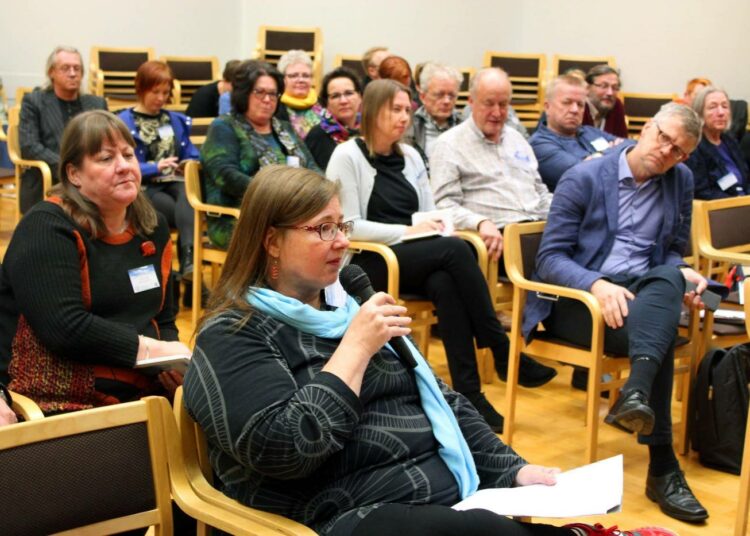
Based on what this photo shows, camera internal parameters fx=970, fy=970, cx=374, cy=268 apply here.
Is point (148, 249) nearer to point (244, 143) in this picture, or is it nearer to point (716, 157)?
point (244, 143)

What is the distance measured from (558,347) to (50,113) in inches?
148

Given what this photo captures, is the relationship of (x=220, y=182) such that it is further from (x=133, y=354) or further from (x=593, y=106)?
(x=593, y=106)

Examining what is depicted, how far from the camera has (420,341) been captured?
4109 mm

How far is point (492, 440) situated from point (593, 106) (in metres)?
4.64

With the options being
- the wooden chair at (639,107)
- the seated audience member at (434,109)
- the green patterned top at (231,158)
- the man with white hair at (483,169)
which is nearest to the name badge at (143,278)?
the green patterned top at (231,158)

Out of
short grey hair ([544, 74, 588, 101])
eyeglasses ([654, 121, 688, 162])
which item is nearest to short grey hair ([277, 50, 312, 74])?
short grey hair ([544, 74, 588, 101])

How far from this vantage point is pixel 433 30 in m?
10.1

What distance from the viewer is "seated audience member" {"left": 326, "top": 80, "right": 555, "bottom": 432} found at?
366cm

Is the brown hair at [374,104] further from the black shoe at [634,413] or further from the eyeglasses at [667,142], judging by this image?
the black shoe at [634,413]

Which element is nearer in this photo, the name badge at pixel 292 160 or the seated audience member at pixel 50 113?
the name badge at pixel 292 160

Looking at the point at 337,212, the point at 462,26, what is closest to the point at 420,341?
the point at 337,212

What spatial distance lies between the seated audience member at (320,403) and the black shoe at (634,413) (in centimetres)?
100

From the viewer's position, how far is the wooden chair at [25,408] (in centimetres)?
205

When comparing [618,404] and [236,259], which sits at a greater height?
[236,259]
